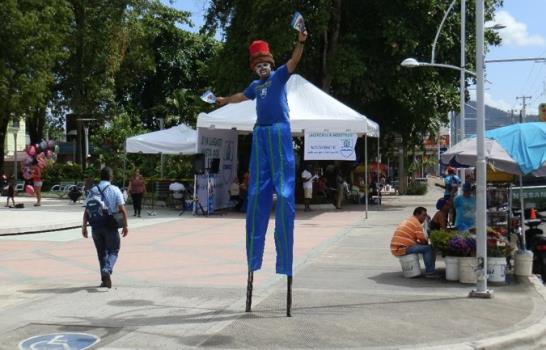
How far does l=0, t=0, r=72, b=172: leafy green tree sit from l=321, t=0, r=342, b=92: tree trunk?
16832mm

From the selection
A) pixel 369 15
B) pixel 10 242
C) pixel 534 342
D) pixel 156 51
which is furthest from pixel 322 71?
pixel 156 51

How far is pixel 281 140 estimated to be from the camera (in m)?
7.45

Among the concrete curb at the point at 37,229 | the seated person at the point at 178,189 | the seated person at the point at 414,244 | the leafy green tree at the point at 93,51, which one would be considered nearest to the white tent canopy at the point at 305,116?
the seated person at the point at 178,189

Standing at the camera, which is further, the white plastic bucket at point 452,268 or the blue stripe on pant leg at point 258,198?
the white plastic bucket at point 452,268

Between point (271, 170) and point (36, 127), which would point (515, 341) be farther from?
point (36, 127)

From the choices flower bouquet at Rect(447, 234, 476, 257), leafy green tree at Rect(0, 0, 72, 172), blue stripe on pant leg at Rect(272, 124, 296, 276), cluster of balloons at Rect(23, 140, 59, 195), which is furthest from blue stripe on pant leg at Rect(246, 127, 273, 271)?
leafy green tree at Rect(0, 0, 72, 172)

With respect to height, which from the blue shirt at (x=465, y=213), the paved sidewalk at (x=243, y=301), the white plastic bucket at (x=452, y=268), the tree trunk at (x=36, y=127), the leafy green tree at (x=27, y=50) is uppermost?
the leafy green tree at (x=27, y=50)

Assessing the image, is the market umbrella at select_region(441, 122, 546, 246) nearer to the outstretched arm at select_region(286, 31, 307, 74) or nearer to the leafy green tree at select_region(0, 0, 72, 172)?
the outstretched arm at select_region(286, 31, 307, 74)

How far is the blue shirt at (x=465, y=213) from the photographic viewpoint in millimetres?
12086

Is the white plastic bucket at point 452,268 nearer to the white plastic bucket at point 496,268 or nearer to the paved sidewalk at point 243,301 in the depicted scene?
the paved sidewalk at point 243,301

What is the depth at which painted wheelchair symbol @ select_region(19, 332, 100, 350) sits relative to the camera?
243 inches

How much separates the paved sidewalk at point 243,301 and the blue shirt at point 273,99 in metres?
2.19

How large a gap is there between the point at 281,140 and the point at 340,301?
7.21 feet

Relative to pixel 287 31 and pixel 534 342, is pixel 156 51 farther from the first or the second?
pixel 534 342
